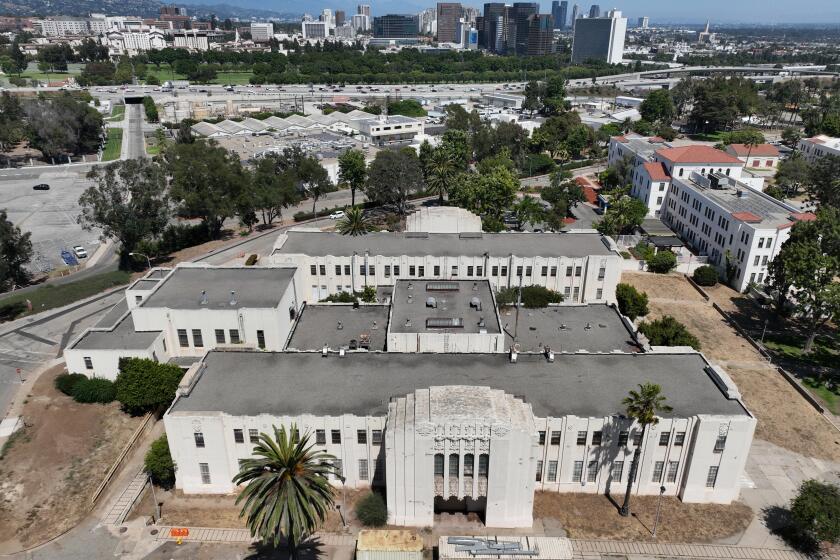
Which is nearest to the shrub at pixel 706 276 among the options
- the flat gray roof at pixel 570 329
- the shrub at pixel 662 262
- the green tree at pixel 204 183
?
the shrub at pixel 662 262

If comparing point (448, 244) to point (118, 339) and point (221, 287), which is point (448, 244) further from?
point (118, 339)

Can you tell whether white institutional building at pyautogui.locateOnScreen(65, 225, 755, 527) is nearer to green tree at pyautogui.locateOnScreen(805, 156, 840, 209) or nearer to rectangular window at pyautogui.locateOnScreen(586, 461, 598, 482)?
rectangular window at pyautogui.locateOnScreen(586, 461, 598, 482)

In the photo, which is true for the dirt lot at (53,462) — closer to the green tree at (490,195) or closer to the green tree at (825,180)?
the green tree at (490,195)

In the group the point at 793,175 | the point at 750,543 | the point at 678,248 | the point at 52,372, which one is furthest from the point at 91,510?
the point at 793,175

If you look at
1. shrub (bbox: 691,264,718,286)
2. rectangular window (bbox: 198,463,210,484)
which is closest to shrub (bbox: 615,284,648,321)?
shrub (bbox: 691,264,718,286)

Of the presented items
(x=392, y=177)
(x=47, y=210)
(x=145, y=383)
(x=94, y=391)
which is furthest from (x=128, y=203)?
(x=47, y=210)
